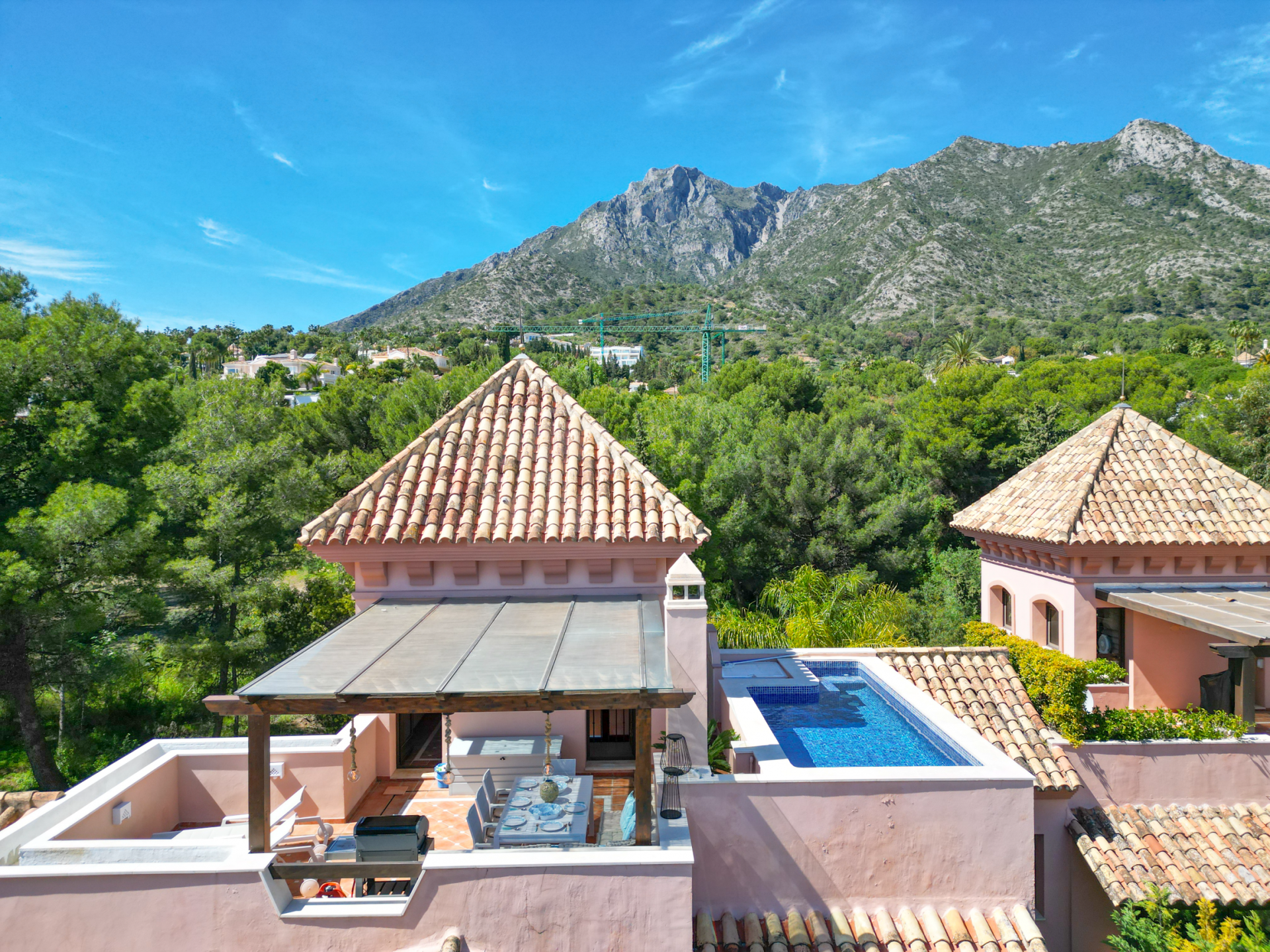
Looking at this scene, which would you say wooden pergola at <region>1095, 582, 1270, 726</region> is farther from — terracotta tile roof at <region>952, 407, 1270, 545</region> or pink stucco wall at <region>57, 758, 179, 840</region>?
pink stucco wall at <region>57, 758, 179, 840</region>

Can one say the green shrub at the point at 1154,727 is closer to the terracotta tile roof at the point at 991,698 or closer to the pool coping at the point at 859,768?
the terracotta tile roof at the point at 991,698

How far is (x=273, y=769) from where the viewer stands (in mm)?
8148

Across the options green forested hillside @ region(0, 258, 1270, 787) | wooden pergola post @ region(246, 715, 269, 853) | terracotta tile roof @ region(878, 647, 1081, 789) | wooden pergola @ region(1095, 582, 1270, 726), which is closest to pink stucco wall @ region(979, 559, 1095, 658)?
wooden pergola @ region(1095, 582, 1270, 726)

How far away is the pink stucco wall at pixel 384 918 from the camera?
6086 millimetres

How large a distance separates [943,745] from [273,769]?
9112mm

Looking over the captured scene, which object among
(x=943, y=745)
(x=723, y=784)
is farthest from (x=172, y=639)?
(x=943, y=745)

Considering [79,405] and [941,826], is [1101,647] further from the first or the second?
[79,405]

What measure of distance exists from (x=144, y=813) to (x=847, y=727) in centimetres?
1017

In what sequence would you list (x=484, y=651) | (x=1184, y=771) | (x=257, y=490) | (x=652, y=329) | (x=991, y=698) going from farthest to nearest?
(x=652, y=329), (x=257, y=490), (x=991, y=698), (x=1184, y=771), (x=484, y=651)

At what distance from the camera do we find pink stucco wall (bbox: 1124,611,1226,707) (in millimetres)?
12688

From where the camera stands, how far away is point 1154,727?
1069cm

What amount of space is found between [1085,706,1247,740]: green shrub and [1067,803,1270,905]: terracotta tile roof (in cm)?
105

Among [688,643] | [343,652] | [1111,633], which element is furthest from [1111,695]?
[343,652]

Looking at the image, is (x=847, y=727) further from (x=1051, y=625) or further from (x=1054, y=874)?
(x=1051, y=625)
